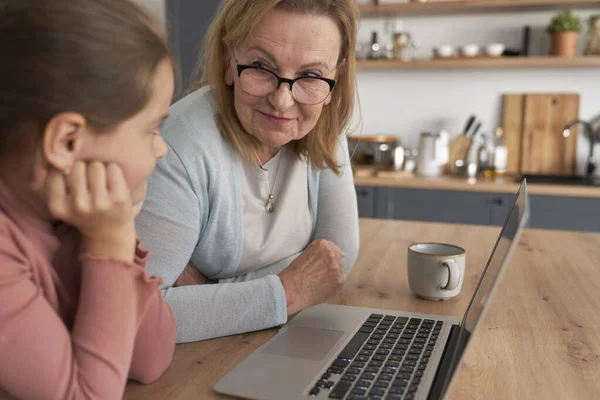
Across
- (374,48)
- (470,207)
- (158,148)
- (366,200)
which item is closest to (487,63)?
(374,48)

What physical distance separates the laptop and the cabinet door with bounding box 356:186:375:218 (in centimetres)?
207

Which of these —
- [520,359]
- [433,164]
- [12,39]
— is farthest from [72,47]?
[433,164]

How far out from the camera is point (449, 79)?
346 centimetres

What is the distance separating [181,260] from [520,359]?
0.56 meters

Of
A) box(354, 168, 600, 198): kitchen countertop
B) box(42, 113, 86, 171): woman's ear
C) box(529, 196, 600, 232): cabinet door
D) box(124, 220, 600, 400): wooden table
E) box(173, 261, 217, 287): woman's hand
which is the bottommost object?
box(529, 196, 600, 232): cabinet door

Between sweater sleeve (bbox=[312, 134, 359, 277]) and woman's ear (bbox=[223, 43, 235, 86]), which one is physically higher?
woman's ear (bbox=[223, 43, 235, 86])

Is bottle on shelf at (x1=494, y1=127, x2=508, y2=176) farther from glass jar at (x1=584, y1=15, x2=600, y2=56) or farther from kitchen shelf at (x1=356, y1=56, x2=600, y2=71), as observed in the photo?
glass jar at (x1=584, y1=15, x2=600, y2=56)

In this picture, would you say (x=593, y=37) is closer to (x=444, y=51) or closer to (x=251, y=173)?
(x=444, y=51)

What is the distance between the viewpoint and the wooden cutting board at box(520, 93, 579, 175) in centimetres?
329

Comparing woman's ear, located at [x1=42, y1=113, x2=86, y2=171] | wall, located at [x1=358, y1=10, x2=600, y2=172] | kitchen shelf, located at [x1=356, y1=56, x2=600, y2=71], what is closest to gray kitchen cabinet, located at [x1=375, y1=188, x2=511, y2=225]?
wall, located at [x1=358, y1=10, x2=600, y2=172]

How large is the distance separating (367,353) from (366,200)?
2287mm

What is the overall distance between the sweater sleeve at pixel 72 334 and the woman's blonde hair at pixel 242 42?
548 mm

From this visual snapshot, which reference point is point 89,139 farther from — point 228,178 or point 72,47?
point 228,178

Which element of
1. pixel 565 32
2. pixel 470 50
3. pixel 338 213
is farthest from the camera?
pixel 470 50
